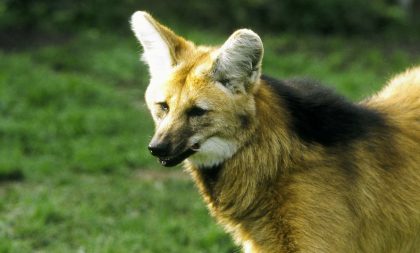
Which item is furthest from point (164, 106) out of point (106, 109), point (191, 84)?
point (106, 109)

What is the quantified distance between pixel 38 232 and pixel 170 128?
2.24 metres

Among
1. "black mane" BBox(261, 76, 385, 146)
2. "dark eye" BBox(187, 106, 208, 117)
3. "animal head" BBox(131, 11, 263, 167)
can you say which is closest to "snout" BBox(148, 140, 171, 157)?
"animal head" BBox(131, 11, 263, 167)

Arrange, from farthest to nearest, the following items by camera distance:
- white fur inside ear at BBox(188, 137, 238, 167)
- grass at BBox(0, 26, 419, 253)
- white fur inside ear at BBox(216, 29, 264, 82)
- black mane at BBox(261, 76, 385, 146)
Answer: grass at BBox(0, 26, 419, 253)
black mane at BBox(261, 76, 385, 146)
white fur inside ear at BBox(188, 137, 238, 167)
white fur inside ear at BBox(216, 29, 264, 82)

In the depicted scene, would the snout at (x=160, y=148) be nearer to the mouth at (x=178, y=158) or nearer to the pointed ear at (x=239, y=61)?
the mouth at (x=178, y=158)

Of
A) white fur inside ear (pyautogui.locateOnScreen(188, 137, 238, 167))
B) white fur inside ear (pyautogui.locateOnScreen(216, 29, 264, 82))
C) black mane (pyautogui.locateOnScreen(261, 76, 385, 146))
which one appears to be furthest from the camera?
black mane (pyautogui.locateOnScreen(261, 76, 385, 146))

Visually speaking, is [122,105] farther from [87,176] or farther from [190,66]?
[190,66]

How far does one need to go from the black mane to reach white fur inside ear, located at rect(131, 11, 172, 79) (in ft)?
1.52

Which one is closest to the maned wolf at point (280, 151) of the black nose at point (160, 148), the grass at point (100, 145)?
the black nose at point (160, 148)

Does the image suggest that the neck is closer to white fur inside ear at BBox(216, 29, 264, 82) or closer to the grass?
white fur inside ear at BBox(216, 29, 264, 82)

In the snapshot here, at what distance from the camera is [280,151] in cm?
349

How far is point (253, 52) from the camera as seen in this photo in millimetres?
3330

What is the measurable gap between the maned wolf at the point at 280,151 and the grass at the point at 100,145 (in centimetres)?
156

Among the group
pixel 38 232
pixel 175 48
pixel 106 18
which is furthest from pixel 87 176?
pixel 106 18

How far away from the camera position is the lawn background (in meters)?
5.37
